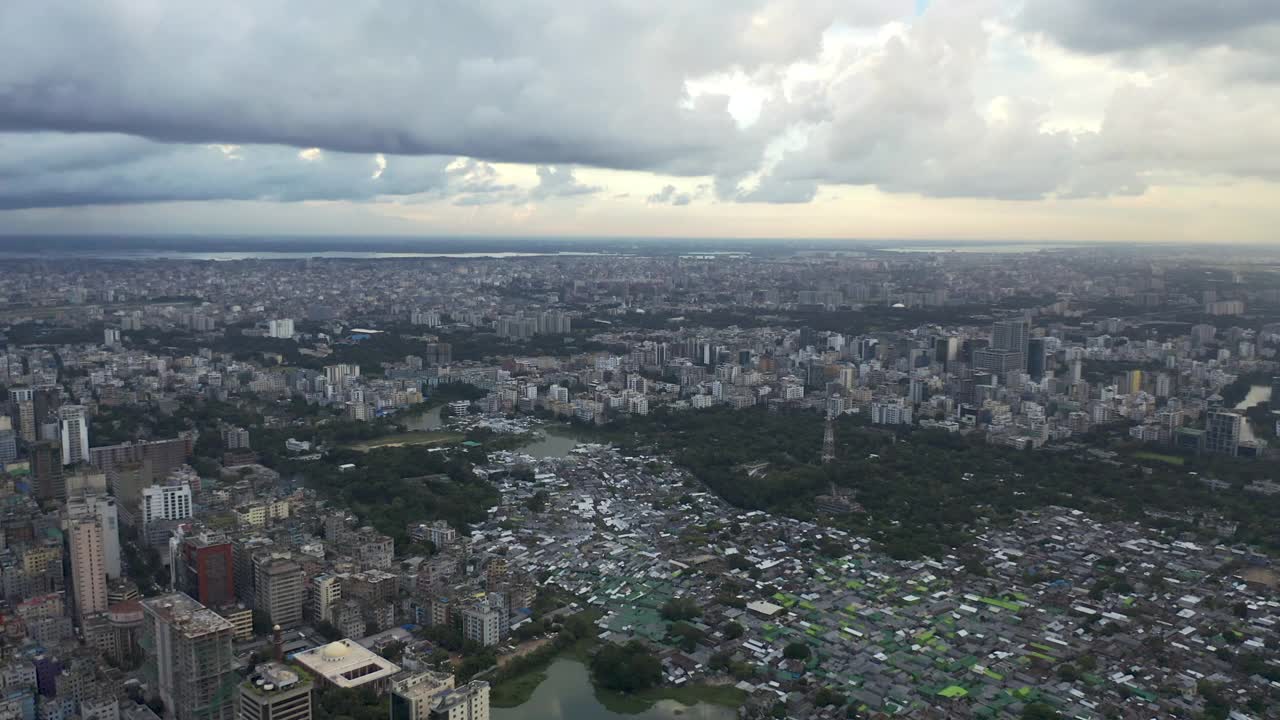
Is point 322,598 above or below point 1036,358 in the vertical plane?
below

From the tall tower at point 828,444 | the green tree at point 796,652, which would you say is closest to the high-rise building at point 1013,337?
the tall tower at point 828,444

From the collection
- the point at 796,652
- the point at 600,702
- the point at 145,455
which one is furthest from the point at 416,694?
the point at 145,455

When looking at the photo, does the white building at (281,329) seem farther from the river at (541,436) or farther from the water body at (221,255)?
the water body at (221,255)

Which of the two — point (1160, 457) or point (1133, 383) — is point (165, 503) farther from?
Answer: point (1133, 383)

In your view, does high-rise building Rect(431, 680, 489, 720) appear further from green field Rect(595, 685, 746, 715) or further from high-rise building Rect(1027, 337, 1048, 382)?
high-rise building Rect(1027, 337, 1048, 382)

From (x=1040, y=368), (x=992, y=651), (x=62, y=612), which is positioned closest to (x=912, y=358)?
(x=1040, y=368)

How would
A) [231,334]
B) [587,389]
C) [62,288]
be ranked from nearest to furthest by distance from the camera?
[587,389] < [231,334] < [62,288]

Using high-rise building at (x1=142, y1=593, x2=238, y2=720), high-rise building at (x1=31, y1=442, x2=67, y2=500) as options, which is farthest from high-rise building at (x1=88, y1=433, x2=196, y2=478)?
high-rise building at (x1=142, y1=593, x2=238, y2=720)

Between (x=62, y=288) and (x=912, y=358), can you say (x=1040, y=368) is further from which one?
(x=62, y=288)
